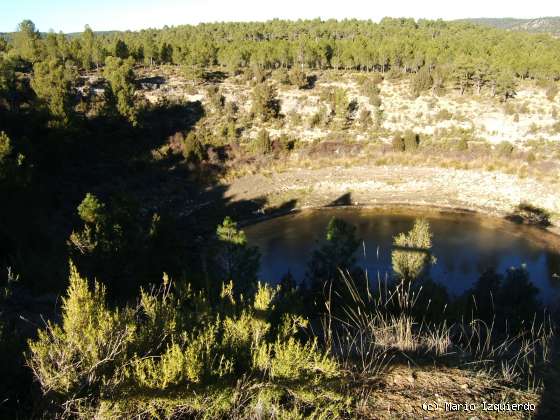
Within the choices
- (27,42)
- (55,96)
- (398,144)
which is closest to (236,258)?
(55,96)

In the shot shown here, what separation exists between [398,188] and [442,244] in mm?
11958

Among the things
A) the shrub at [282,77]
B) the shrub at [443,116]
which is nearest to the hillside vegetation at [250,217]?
the shrub at [443,116]

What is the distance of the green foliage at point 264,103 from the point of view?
190 feet

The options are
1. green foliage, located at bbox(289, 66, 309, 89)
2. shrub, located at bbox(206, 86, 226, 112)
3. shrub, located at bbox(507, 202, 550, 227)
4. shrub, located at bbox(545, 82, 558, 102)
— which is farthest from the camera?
green foliage, located at bbox(289, 66, 309, 89)

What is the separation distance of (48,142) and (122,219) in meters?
23.0

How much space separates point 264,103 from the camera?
5822 cm

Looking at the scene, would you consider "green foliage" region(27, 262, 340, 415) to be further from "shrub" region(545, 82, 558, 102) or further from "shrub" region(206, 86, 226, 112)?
"shrub" region(545, 82, 558, 102)

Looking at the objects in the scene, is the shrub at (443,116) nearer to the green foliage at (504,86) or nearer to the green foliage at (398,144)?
the green foliage at (398,144)

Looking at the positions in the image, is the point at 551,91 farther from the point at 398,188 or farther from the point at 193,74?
the point at 193,74

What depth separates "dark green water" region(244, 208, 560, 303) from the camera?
106ft

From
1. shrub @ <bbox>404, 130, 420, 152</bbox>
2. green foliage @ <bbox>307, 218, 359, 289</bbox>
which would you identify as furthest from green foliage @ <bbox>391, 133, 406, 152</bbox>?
green foliage @ <bbox>307, 218, 359, 289</bbox>

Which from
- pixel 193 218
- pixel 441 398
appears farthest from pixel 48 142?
pixel 441 398

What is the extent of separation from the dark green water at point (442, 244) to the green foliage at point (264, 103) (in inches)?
791

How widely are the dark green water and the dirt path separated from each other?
2446 millimetres
